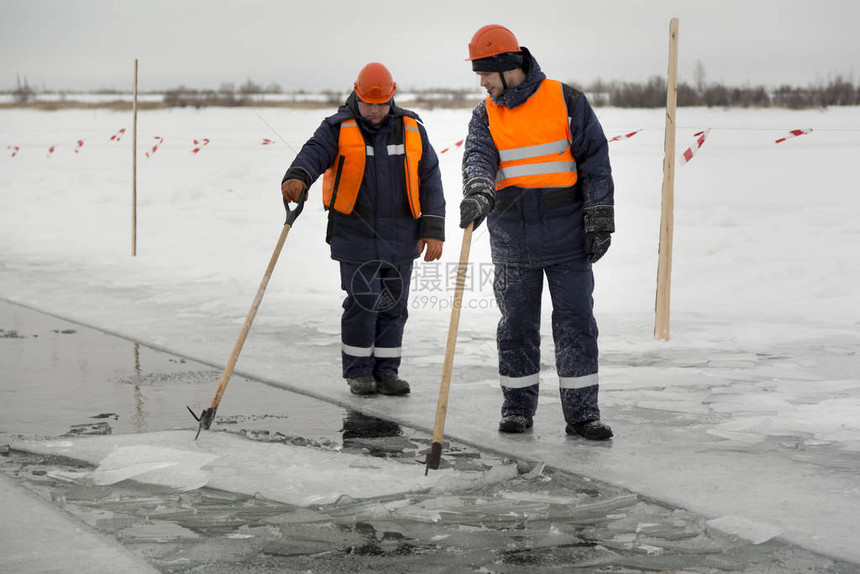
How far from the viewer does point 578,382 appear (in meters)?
5.18

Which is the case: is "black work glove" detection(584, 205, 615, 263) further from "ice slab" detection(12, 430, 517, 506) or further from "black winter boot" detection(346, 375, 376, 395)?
"black winter boot" detection(346, 375, 376, 395)

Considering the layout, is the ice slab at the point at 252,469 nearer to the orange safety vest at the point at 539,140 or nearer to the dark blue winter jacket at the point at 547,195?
the dark blue winter jacket at the point at 547,195

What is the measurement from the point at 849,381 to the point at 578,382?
7.06ft

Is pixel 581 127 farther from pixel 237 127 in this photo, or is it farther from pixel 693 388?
pixel 237 127

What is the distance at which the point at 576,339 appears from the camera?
5207 mm

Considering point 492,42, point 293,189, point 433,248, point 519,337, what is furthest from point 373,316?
point 492,42

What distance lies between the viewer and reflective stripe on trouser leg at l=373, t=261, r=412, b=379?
20.7 ft

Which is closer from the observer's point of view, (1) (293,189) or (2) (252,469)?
(2) (252,469)

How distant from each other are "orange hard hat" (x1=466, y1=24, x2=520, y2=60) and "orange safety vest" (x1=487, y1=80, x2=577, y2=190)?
0.78 feet

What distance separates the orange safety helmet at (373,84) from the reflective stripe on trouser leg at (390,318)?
958 mm

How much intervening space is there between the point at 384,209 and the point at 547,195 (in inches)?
53.2

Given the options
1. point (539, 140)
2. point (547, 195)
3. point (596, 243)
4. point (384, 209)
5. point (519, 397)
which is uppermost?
point (539, 140)

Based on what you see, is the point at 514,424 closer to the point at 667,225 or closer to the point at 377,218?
the point at 377,218

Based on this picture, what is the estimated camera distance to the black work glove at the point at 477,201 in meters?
4.86
